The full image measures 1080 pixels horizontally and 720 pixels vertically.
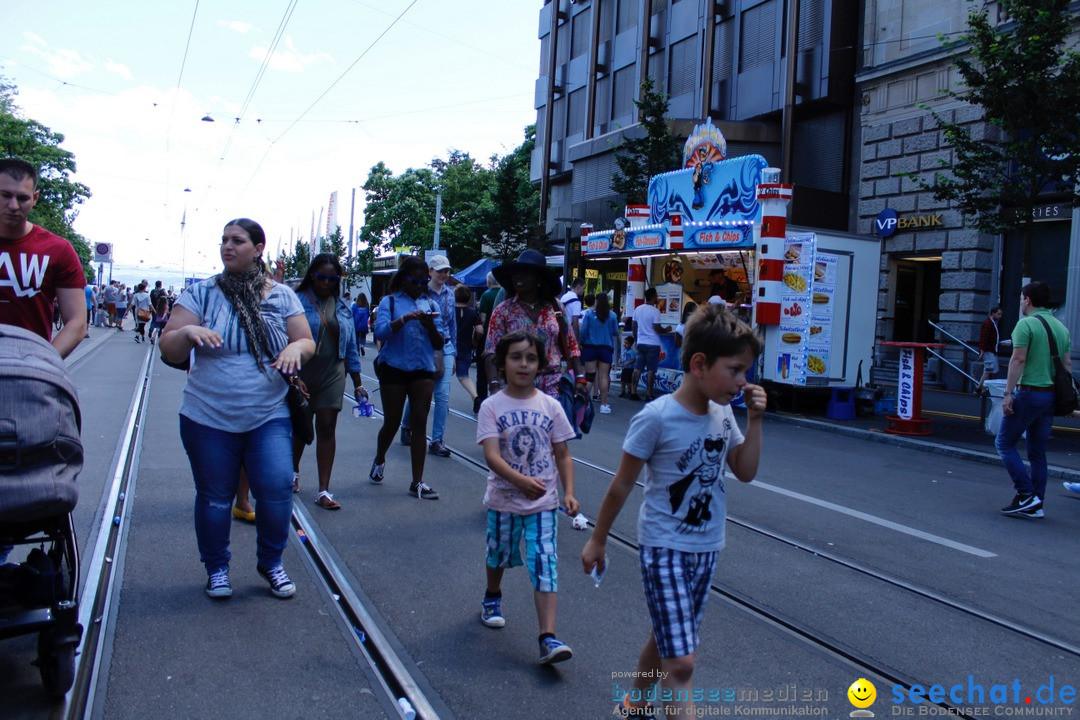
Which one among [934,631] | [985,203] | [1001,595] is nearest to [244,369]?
[934,631]

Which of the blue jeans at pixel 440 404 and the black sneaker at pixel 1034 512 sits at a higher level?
the blue jeans at pixel 440 404

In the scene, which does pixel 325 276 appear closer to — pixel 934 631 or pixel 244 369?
pixel 244 369

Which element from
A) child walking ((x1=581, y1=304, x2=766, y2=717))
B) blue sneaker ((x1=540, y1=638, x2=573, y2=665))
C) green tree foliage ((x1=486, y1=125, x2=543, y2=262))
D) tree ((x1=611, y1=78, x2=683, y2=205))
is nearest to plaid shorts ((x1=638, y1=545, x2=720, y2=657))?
child walking ((x1=581, y1=304, x2=766, y2=717))

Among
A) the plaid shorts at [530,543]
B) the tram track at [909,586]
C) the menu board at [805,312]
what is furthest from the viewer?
the menu board at [805,312]

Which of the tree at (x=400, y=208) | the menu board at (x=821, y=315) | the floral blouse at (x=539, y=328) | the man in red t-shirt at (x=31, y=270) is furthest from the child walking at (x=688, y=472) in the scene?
the tree at (x=400, y=208)

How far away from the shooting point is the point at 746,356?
2.76 meters

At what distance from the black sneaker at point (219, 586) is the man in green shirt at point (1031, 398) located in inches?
223

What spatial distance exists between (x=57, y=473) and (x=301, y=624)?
1364 millimetres

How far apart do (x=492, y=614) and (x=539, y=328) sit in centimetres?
227

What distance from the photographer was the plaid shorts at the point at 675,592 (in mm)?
2727

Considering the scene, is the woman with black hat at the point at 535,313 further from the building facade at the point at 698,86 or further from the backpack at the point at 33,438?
the building facade at the point at 698,86

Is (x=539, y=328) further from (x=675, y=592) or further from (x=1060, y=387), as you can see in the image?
(x=1060, y=387)

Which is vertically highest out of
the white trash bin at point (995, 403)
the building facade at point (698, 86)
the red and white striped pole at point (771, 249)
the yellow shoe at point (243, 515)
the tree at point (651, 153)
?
the building facade at point (698, 86)

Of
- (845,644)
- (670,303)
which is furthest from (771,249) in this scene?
(845,644)
